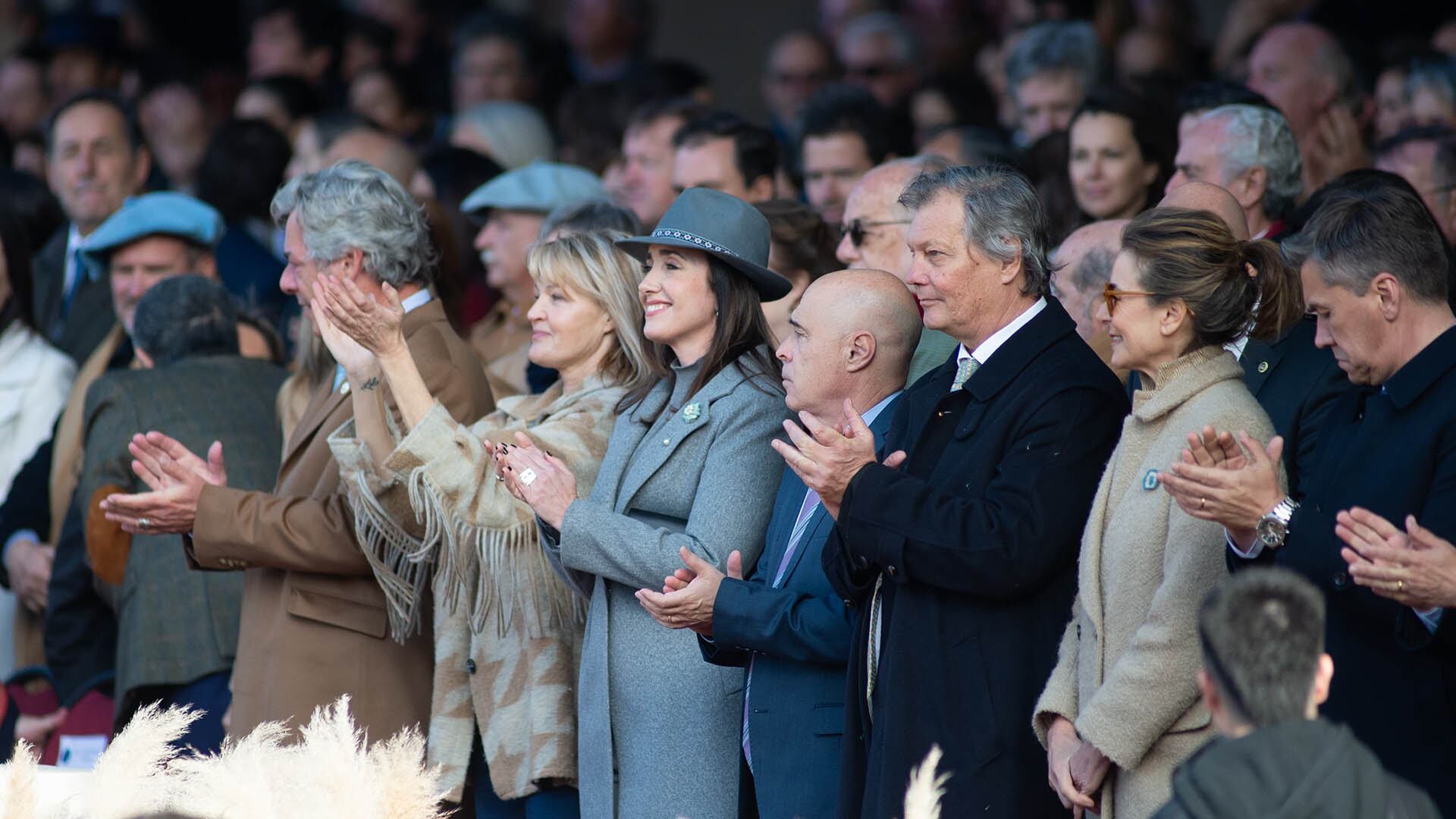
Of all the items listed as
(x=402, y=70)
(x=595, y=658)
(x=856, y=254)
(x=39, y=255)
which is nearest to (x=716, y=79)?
(x=402, y=70)

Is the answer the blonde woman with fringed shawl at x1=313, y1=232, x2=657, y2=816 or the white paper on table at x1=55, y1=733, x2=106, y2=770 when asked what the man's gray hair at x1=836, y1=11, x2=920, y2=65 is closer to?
the blonde woman with fringed shawl at x1=313, y1=232, x2=657, y2=816

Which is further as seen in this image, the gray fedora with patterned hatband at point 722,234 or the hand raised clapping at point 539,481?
the gray fedora with patterned hatband at point 722,234

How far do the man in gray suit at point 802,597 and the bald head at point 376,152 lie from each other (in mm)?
3602

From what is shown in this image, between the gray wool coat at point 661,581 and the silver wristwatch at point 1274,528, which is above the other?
the silver wristwatch at point 1274,528

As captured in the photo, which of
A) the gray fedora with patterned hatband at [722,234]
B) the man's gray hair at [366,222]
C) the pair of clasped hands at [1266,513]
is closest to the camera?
the pair of clasped hands at [1266,513]

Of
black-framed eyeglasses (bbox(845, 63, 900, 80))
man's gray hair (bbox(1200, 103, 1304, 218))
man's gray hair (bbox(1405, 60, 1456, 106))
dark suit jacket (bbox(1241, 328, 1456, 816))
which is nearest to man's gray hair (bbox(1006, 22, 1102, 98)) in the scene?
man's gray hair (bbox(1405, 60, 1456, 106))

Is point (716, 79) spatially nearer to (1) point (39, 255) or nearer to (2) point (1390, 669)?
(1) point (39, 255)

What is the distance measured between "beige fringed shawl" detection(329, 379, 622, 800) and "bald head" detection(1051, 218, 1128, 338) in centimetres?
122

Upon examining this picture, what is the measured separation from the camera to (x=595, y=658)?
442 centimetres

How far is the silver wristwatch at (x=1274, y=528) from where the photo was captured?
333cm

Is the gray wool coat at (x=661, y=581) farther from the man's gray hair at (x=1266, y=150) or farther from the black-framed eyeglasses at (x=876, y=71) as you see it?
the black-framed eyeglasses at (x=876, y=71)

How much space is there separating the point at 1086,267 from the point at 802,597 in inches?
51.4

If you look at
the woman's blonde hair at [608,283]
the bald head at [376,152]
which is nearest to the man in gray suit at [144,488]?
the woman's blonde hair at [608,283]

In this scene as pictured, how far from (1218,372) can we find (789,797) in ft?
Answer: 4.28
